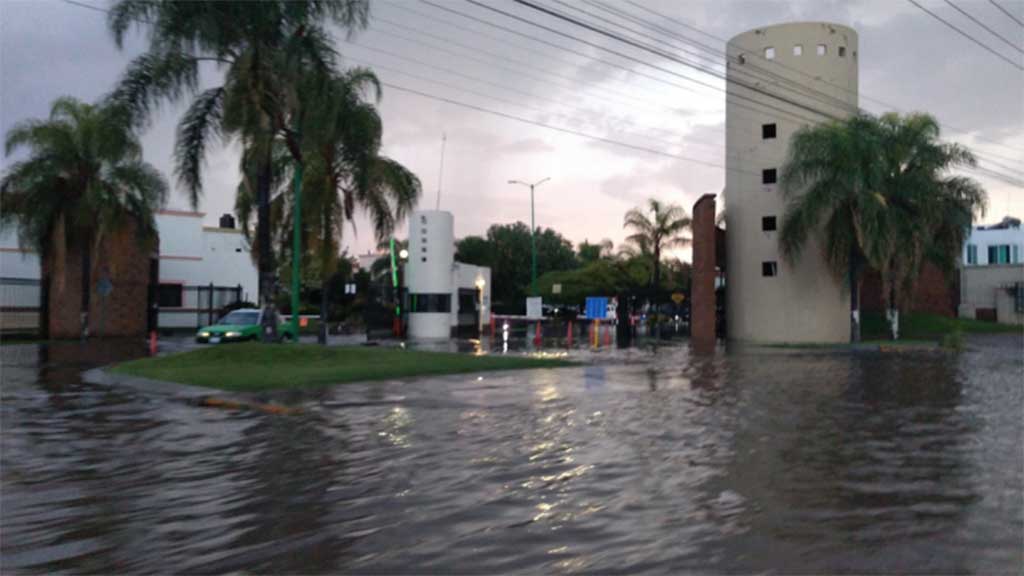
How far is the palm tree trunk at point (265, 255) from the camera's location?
80.4ft

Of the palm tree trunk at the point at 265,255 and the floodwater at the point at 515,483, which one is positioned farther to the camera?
the palm tree trunk at the point at 265,255

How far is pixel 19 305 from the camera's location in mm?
44906

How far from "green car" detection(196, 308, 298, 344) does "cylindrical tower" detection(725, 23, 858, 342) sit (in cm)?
2282

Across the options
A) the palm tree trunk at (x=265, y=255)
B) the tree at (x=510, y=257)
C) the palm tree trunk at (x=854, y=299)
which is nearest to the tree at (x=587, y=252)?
the tree at (x=510, y=257)

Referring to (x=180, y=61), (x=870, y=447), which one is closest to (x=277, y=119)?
(x=180, y=61)

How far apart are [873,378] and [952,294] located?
165 feet

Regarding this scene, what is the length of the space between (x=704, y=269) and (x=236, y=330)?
872 inches

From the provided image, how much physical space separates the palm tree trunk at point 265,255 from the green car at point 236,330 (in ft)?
23.4

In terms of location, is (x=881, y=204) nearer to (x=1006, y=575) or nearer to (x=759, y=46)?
(x=759, y=46)

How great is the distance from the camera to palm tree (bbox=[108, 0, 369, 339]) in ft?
76.3

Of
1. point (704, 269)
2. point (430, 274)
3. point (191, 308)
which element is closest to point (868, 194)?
point (704, 269)

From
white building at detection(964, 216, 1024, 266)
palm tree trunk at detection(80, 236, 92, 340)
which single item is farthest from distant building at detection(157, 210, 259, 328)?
white building at detection(964, 216, 1024, 266)

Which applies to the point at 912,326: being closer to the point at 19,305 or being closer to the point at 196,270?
the point at 196,270

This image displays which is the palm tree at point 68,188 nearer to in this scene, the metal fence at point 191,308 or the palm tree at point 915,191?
the metal fence at point 191,308
